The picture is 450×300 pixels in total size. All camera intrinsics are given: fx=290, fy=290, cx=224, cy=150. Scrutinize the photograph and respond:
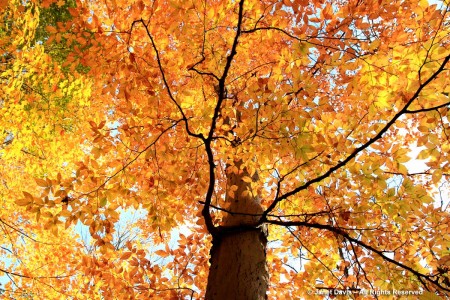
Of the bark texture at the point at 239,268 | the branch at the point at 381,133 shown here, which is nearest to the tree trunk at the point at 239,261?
the bark texture at the point at 239,268

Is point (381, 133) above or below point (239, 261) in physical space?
above

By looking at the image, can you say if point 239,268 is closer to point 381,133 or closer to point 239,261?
point 239,261

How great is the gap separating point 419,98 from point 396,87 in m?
0.26

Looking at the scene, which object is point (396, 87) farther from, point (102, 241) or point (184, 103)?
point (102, 241)

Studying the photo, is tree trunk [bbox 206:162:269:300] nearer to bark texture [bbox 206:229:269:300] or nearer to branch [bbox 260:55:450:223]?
bark texture [bbox 206:229:269:300]

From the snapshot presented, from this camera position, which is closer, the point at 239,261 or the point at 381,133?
the point at 381,133

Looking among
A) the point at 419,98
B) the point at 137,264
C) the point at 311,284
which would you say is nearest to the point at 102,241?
the point at 137,264

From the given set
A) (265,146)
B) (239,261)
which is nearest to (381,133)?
(265,146)

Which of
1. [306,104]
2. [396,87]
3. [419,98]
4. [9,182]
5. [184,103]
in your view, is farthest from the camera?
[9,182]

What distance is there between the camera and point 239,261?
2.07 m

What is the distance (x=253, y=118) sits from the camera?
2188 mm

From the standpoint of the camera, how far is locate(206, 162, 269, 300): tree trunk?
192 cm

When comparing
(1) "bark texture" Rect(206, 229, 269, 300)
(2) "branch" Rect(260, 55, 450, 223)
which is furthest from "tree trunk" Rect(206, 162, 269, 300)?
(2) "branch" Rect(260, 55, 450, 223)

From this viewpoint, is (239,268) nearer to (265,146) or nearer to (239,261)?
(239,261)
